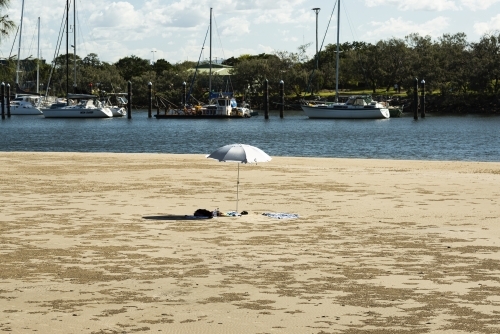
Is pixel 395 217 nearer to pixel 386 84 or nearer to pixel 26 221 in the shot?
pixel 26 221

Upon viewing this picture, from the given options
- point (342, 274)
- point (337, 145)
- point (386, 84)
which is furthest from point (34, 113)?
point (342, 274)

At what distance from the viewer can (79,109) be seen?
422 ft

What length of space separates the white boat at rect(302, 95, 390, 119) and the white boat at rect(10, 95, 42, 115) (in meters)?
44.1

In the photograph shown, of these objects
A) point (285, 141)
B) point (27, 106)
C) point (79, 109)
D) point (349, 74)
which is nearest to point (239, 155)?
point (285, 141)

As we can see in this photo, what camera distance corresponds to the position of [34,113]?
5861 inches

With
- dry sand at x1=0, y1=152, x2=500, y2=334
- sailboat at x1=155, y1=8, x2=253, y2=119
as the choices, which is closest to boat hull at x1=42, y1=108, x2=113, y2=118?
sailboat at x1=155, y1=8, x2=253, y2=119

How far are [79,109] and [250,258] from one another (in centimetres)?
11351

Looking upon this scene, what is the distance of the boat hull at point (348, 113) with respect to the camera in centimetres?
12300

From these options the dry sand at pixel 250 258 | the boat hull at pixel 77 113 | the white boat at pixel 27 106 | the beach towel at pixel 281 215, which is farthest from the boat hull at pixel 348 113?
the beach towel at pixel 281 215

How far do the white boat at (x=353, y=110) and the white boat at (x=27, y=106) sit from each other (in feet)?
145

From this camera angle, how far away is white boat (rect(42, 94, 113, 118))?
128750 mm

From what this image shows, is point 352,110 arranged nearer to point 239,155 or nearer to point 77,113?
point 77,113

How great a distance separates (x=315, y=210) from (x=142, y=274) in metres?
8.71

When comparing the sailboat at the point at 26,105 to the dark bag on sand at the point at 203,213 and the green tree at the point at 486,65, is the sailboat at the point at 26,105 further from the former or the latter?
the dark bag on sand at the point at 203,213
